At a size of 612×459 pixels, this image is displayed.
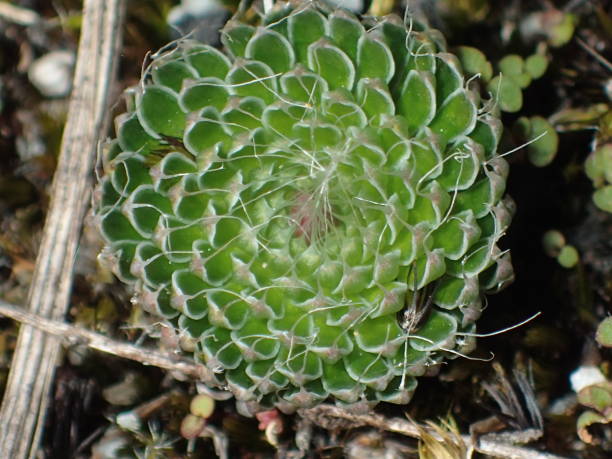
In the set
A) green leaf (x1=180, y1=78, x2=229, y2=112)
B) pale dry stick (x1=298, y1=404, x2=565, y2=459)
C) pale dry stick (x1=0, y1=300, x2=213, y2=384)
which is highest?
green leaf (x1=180, y1=78, x2=229, y2=112)

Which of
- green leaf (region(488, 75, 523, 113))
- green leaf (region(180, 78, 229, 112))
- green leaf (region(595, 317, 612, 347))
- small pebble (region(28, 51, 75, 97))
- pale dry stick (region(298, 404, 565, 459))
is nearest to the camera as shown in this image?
green leaf (region(180, 78, 229, 112))

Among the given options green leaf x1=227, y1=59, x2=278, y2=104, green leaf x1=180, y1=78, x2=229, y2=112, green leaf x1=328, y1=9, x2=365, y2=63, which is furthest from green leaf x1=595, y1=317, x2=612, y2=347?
green leaf x1=180, y1=78, x2=229, y2=112

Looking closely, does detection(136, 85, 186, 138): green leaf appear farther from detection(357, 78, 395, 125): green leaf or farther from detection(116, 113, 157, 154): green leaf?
detection(357, 78, 395, 125): green leaf

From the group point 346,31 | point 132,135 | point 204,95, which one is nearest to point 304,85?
point 346,31

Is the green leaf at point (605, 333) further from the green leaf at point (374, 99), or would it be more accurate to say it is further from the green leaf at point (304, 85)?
the green leaf at point (304, 85)

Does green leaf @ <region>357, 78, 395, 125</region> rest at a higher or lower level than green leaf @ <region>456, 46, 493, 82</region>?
lower

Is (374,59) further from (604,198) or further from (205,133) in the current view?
(604,198)

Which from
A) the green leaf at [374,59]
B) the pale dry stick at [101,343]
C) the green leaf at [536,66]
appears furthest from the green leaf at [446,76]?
the pale dry stick at [101,343]

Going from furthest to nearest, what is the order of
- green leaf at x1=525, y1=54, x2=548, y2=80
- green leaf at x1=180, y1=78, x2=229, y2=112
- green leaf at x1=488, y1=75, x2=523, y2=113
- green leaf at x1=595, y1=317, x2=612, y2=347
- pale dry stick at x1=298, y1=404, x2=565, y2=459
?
green leaf at x1=525, y1=54, x2=548, y2=80
green leaf at x1=488, y1=75, x2=523, y2=113
pale dry stick at x1=298, y1=404, x2=565, y2=459
green leaf at x1=595, y1=317, x2=612, y2=347
green leaf at x1=180, y1=78, x2=229, y2=112

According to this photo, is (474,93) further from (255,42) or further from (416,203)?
(255,42)
